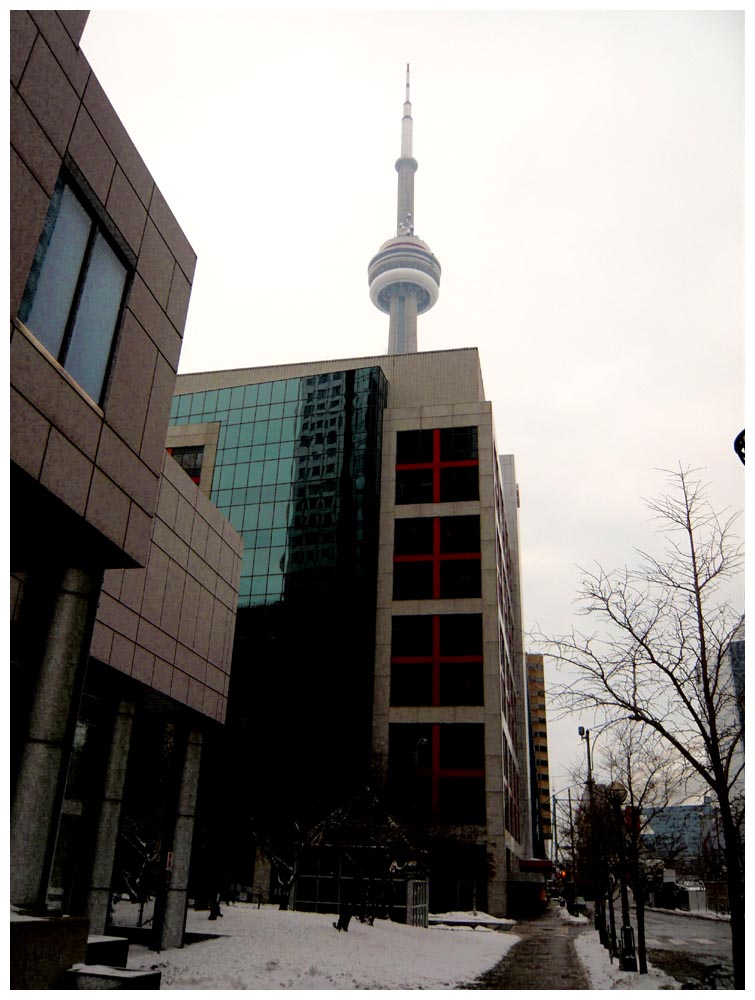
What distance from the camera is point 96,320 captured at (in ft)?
38.7

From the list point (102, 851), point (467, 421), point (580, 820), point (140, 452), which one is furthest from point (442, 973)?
point (467, 421)

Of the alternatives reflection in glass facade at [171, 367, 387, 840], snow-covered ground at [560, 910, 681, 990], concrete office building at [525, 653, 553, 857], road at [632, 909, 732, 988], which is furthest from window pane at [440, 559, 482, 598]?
concrete office building at [525, 653, 553, 857]

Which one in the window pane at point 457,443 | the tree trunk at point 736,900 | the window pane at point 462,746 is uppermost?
the window pane at point 457,443

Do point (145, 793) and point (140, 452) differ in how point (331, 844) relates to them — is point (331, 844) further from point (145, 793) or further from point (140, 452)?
point (140, 452)

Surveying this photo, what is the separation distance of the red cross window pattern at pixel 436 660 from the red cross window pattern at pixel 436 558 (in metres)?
2.34

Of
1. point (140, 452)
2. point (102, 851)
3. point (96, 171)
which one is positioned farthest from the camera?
point (102, 851)

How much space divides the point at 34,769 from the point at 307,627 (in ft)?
175

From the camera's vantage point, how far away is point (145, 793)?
37219 mm

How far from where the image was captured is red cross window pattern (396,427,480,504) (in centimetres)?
6962

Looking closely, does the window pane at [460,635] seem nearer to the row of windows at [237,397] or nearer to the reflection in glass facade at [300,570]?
the reflection in glass facade at [300,570]

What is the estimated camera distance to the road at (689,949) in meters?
20.8

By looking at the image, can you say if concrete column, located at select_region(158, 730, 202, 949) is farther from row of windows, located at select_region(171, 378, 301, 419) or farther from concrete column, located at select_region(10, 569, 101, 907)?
row of windows, located at select_region(171, 378, 301, 419)

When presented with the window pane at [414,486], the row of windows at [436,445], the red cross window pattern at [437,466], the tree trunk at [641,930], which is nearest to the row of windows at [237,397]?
the row of windows at [436,445]
